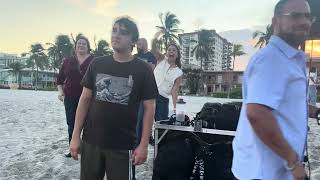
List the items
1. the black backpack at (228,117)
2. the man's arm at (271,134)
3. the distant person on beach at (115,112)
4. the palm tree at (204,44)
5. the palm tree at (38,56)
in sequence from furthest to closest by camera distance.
Result: 1. the palm tree at (38,56)
2. the palm tree at (204,44)
3. the black backpack at (228,117)
4. the distant person on beach at (115,112)
5. the man's arm at (271,134)

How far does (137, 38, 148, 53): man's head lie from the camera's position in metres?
6.08

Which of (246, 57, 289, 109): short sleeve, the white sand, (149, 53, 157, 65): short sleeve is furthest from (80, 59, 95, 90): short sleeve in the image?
(149, 53, 157, 65): short sleeve

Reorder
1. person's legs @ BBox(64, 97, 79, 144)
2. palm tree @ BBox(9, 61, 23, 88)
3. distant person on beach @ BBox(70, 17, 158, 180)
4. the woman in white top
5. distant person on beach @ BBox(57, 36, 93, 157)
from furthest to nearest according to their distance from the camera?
palm tree @ BBox(9, 61, 23, 88) < the woman in white top < person's legs @ BBox(64, 97, 79, 144) < distant person on beach @ BBox(57, 36, 93, 157) < distant person on beach @ BBox(70, 17, 158, 180)

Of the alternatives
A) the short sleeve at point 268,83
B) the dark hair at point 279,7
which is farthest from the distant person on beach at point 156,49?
the short sleeve at point 268,83

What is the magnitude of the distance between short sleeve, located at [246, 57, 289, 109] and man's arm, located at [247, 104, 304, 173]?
0.04m

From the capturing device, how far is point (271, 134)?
5.90 feet

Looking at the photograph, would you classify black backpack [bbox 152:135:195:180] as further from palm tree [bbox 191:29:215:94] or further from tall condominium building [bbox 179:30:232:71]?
tall condominium building [bbox 179:30:232:71]

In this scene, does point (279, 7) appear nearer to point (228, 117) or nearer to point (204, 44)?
point (228, 117)

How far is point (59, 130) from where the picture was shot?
9.92m

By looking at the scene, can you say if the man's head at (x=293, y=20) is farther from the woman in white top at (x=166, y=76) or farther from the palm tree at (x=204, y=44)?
the palm tree at (x=204, y=44)

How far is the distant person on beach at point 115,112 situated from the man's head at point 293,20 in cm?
141

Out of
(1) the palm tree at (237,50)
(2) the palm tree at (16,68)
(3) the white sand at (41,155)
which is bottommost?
(3) the white sand at (41,155)

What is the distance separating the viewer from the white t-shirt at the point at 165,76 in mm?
6406

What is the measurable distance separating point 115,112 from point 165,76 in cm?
343
